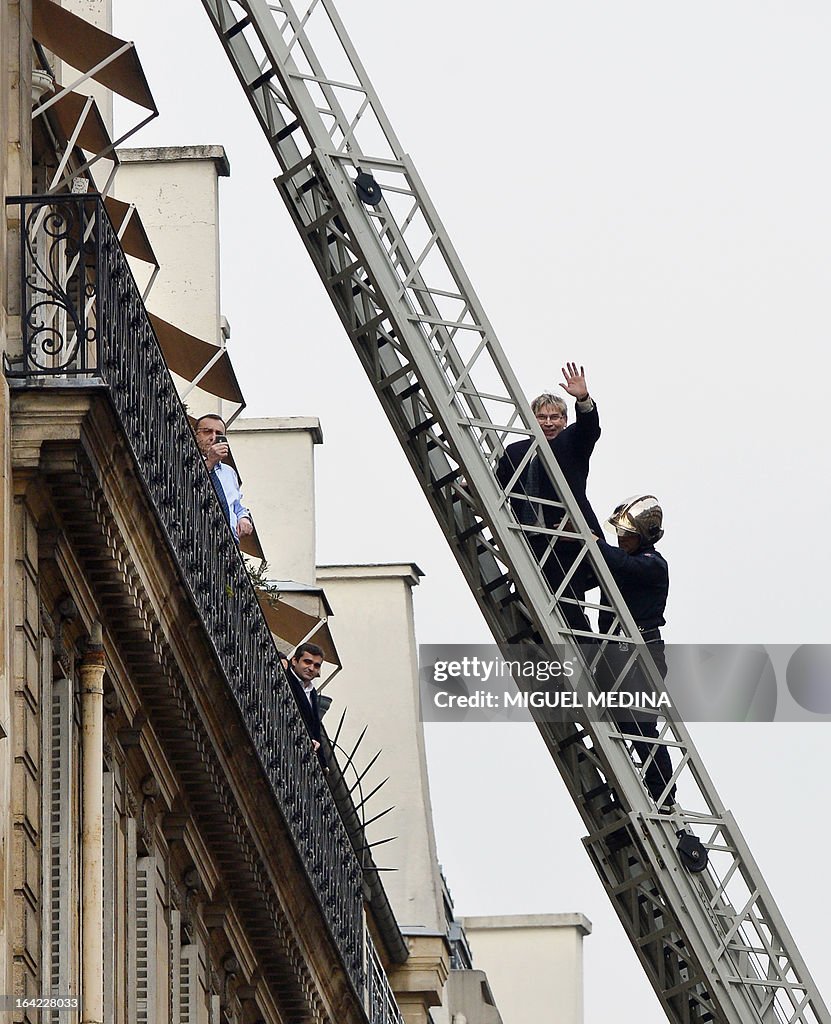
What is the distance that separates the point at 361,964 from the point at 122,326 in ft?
29.7

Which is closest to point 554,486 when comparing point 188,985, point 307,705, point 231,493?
point 231,493

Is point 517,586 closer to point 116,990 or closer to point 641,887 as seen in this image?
point 641,887

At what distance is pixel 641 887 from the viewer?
760 inches

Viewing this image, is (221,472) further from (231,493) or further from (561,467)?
(561,467)

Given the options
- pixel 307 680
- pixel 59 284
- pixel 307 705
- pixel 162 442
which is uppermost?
pixel 307 705

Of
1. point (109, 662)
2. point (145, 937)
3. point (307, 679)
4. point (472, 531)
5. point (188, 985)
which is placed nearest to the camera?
point (109, 662)

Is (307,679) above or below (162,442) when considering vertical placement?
above

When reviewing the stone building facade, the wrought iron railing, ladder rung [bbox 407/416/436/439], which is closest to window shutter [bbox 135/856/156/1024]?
the stone building facade

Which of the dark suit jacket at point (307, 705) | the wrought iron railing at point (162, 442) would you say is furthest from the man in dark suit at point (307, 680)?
the wrought iron railing at point (162, 442)

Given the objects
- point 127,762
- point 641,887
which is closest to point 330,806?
point 641,887

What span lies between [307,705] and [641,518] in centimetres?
254

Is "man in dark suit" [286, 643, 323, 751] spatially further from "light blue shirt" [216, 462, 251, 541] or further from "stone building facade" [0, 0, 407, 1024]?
"light blue shirt" [216, 462, 251, 541]

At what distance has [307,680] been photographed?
65.2 ft

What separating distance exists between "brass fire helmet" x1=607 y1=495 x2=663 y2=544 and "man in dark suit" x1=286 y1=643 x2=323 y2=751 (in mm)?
1848
